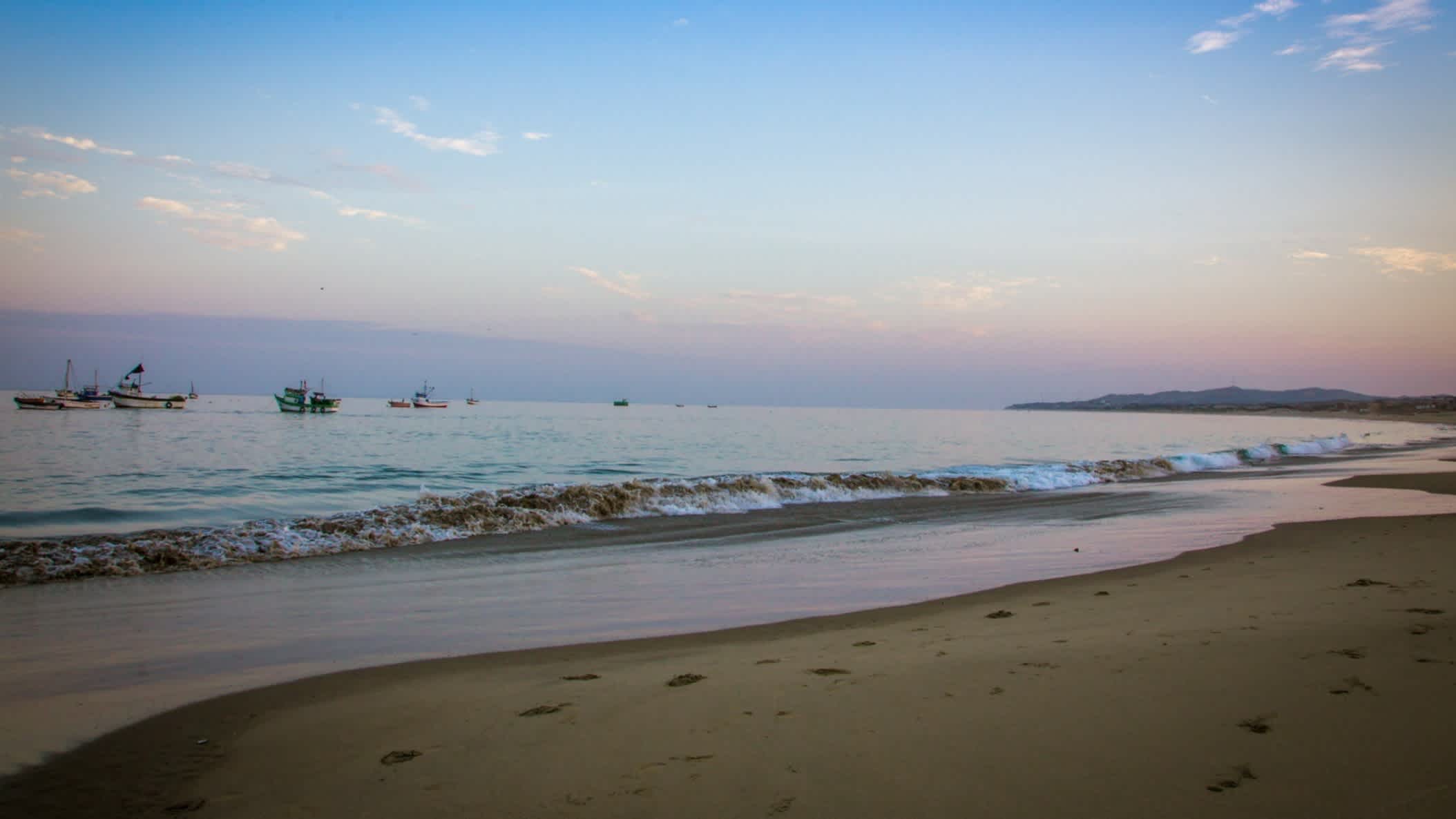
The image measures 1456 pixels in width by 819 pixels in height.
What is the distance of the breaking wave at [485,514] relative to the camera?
467 inches

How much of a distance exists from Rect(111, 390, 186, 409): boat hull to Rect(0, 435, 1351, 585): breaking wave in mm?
95276

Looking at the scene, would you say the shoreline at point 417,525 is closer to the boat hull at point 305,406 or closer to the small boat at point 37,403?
the boat hull at point 305,406

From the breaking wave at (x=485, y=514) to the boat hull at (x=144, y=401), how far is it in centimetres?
9528

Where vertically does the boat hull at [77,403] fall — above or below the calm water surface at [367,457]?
above

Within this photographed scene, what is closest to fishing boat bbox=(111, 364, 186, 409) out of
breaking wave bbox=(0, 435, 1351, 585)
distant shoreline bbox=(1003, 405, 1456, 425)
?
breaking wave bbox=(0, 435, 1351, 585)

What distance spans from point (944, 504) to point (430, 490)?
46.3 ft

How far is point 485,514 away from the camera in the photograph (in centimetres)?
1678

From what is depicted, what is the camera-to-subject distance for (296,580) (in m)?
11.0

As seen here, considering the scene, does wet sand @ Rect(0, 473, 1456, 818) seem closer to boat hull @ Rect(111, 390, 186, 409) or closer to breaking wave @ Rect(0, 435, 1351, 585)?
breaking wave @ Rect(0, 435, 1351, 585)

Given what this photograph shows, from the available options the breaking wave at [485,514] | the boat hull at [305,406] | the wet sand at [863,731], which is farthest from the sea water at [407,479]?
the boat hull at [305,406]

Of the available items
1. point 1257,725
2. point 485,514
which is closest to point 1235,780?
point 1257,725

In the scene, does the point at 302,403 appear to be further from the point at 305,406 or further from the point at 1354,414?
the point at 1354,414

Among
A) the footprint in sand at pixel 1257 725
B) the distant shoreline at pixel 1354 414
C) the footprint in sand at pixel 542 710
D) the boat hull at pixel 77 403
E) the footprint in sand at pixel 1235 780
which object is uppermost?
the distant shoreline at pixel 1354 414

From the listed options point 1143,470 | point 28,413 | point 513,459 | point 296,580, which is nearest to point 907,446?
point 1143,470
